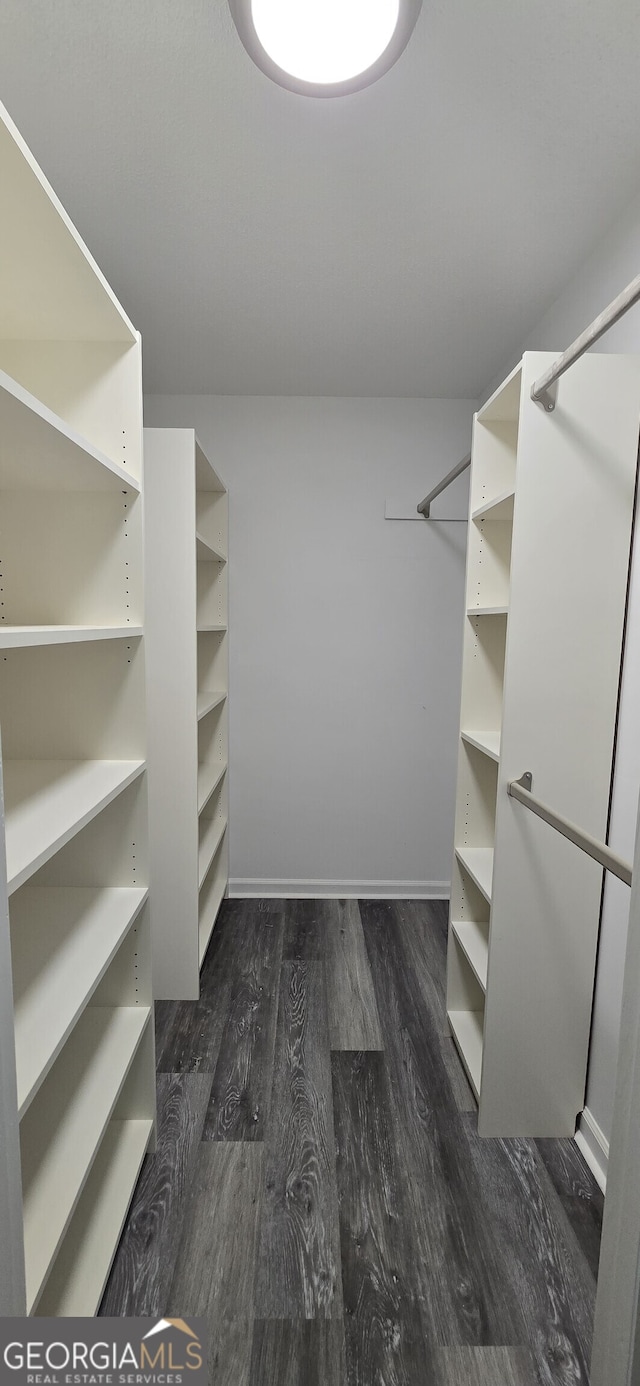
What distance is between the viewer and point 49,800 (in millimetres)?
1159

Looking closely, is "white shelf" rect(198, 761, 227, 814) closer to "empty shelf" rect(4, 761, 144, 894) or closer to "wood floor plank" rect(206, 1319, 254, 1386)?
"empty shelf" rect(4, 761, 144, 894)

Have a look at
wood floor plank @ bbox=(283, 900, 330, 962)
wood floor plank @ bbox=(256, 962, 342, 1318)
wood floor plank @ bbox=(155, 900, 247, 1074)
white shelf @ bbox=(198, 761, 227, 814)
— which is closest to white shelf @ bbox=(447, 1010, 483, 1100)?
wood floor plank @ bbox=(256, 962, 342, 1318)

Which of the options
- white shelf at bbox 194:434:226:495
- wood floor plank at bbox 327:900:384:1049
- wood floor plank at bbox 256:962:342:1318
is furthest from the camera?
white shelf at bbox 194:434:226:495

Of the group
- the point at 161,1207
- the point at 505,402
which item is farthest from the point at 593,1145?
the point at 505,402

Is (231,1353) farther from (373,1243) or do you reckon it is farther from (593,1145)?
(593,1145)

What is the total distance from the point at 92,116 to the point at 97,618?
1066 mm

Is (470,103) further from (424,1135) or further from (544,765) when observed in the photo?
(424,1135)

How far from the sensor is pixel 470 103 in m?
1.25

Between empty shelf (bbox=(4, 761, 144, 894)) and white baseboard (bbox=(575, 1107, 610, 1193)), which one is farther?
white baseboard (bbox=(575, 1107, 610, 1193))

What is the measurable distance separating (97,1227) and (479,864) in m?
1.31

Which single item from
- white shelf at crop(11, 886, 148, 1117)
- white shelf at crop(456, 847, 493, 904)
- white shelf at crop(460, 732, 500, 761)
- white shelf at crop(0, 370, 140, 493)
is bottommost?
white shelf at crop(456, 847, 493, 904)

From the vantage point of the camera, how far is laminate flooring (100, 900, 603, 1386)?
1.19 meters

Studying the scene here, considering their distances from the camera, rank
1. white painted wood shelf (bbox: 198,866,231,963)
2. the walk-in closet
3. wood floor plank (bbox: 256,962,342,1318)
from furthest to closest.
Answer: white painted wood shelf (bbox: 198,866,231,963)
wood floor plank (bbox: 256,962,342,1318)
the walk-in closet

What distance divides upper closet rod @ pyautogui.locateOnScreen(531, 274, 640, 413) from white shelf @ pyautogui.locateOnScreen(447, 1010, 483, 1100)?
182 centimetres
